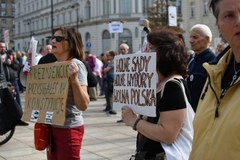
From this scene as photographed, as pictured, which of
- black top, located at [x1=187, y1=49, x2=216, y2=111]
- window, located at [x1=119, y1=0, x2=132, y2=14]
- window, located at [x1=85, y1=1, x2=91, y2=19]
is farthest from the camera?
window, located at [x1=85, y1=1, x2=91, y2=19]

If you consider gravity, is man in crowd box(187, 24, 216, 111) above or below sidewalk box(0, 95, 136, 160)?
above

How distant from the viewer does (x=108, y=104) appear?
11773mm

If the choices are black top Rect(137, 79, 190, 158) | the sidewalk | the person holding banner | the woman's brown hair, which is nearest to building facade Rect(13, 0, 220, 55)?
the sidewalk

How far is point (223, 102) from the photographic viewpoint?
1845 mm

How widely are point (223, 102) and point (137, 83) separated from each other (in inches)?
37.1

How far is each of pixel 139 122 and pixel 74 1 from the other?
7883 centimetres

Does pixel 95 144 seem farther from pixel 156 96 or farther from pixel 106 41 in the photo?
pixel 106 41

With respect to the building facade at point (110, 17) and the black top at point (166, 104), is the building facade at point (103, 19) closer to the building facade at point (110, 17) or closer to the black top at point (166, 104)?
the building facade at point (110, 17)

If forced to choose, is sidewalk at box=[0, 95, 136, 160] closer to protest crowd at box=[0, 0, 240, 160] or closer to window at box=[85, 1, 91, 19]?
protest crowd at box=[0, 0, 240, 160]

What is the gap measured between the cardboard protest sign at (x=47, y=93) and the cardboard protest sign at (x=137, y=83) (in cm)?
76

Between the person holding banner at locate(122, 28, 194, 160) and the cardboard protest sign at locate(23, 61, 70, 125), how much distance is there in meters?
0.95

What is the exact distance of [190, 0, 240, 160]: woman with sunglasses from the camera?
1747mm

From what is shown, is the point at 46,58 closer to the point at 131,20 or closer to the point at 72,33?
the point at 72,33

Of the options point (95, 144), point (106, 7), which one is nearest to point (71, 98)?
point (95, 144)
